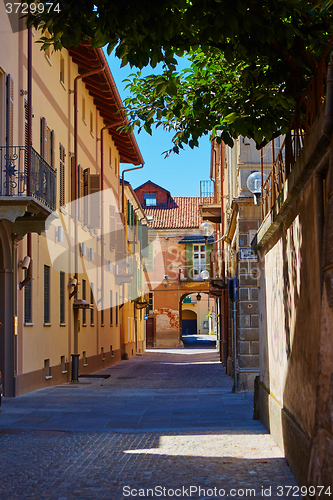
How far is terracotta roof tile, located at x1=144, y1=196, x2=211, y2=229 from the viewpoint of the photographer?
58.1 m

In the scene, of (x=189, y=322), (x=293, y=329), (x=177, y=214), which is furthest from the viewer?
(x=189, y=322)

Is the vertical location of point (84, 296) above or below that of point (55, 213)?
below

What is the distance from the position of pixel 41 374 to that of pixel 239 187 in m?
7.00

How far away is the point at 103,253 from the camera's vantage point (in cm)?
2888

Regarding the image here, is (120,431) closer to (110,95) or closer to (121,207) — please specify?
(110,95)

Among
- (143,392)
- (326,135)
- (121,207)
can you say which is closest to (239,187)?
(143,392)

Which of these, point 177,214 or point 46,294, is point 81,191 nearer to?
point 46,294

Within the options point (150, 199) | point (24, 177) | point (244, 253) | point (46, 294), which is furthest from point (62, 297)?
point (150, 199)

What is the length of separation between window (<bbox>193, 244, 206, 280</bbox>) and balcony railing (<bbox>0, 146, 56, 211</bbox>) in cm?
4079

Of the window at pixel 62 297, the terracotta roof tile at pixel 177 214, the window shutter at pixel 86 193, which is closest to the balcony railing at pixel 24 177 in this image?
the window at pixel 62 297

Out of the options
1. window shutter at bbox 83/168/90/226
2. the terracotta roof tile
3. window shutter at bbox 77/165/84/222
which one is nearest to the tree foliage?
window shutter at bbox 77/165/84/222

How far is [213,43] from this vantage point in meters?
6.88

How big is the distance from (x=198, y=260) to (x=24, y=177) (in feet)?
142

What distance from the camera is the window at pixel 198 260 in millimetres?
55781
